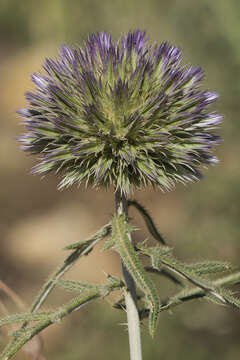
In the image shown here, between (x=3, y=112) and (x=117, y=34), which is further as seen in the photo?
(x=3, y=112)

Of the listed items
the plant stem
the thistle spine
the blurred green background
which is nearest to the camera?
the thistle spine

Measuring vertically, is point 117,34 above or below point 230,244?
above

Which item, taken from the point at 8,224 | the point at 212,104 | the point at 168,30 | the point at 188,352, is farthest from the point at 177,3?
the point at 8,224

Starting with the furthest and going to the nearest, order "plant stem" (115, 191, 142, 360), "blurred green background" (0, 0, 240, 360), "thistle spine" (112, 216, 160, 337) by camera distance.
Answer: "blurred green background" (0, 0, 240, 360)
"plant stem" (115, 191, 142, 360)
"thistle spine" (112, 216, 160, 337)

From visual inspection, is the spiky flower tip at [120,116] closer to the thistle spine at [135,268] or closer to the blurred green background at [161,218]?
the thistle spine at [135,268]

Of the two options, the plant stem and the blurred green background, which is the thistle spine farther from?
the blurred green background

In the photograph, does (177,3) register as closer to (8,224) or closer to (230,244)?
(230,244)

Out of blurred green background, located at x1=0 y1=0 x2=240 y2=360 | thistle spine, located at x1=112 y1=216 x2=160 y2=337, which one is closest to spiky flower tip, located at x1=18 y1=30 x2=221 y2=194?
thistle spine, located at x1=112 y1=216 x2=160 y2=337

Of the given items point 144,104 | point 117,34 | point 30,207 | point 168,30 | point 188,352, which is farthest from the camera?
point 30,207
